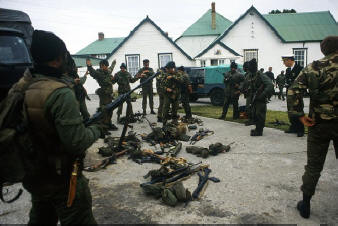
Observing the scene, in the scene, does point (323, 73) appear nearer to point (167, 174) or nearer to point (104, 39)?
point (167, 174)

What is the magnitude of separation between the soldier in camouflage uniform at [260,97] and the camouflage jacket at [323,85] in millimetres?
3743

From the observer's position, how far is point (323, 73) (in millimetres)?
2949

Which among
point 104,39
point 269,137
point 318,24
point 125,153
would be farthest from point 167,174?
point 104,39

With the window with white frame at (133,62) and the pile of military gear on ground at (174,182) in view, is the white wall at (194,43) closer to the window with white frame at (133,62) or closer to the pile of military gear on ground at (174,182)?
the window with white frame at (133,62)

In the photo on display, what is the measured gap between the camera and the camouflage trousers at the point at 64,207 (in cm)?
191

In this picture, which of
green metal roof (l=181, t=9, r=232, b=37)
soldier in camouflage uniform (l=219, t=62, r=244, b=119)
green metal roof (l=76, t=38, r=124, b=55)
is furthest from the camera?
green metal roof (l=76, t=38, r=124, b=55)

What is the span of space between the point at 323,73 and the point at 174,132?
168 inches

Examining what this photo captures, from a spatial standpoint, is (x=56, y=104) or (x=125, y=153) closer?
(x=56, y=104)

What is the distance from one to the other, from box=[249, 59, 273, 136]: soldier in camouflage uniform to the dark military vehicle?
18.6 feet

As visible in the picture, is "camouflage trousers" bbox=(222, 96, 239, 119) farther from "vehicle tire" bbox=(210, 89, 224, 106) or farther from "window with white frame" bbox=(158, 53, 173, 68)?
"window with white frame" bbox=(158, 53, 173, 68)

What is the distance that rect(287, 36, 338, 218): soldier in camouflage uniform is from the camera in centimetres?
293

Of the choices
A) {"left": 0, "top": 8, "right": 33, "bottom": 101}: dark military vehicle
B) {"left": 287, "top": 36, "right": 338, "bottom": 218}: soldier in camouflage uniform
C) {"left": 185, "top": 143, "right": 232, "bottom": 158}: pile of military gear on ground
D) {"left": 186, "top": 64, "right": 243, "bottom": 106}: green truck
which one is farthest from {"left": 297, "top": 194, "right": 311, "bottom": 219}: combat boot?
{"left": 186, "top": 64, "right": 243, "bottom": 106}: green truck

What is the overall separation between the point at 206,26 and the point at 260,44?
13.1m

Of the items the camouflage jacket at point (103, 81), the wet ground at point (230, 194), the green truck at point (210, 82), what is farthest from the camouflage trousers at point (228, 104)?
the camouflage jacket at point (103, 81)
